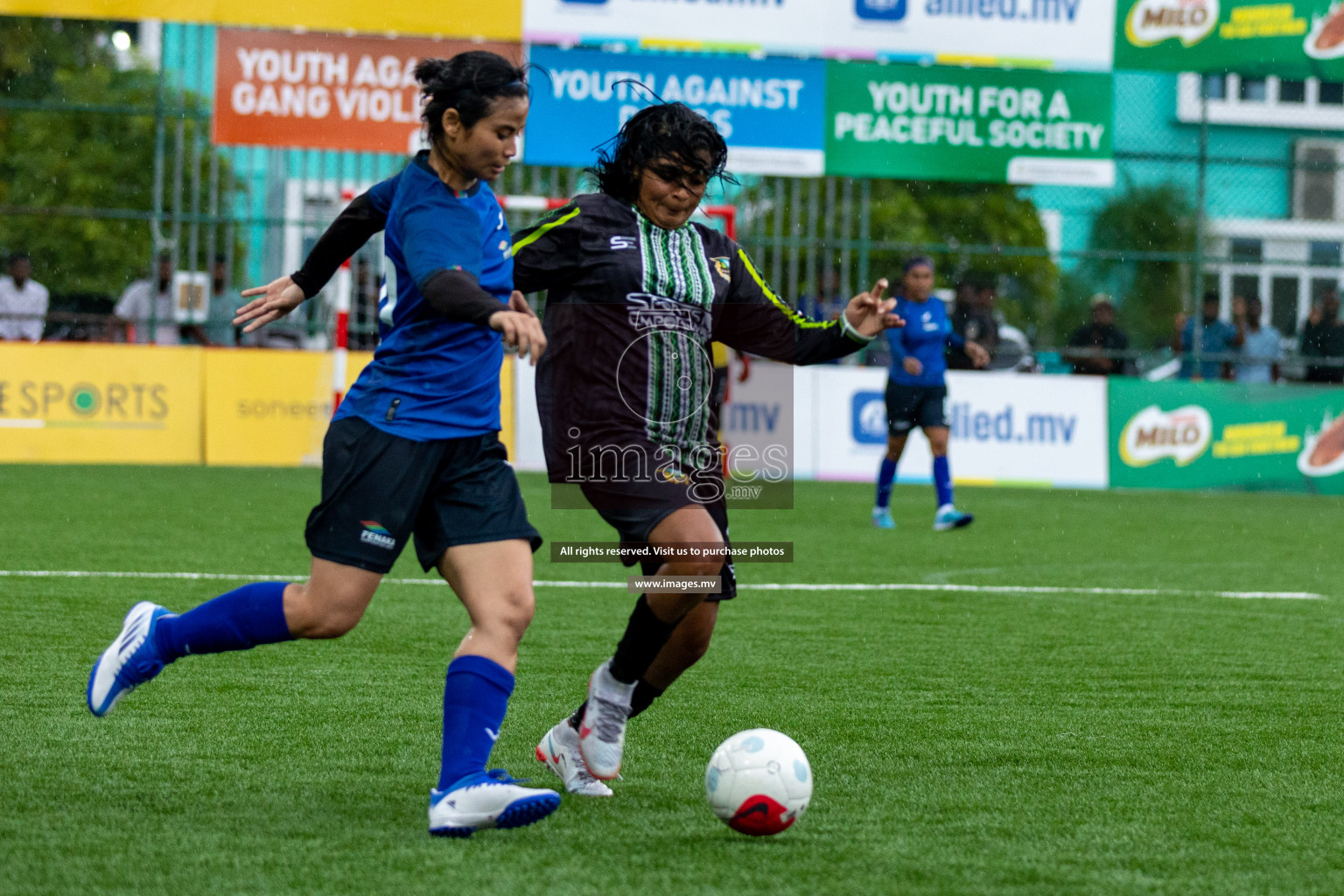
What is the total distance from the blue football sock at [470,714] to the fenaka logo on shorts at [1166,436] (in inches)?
550

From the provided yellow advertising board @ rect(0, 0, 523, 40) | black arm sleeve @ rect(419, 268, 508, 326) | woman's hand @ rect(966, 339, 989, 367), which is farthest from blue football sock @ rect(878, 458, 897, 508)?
black arm sleeve @ rect(419, 268, 508, 326)

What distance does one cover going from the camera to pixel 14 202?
83.0ft

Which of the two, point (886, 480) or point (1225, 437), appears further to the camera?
point (1225, 437)

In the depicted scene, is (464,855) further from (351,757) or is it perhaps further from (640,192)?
(640,192)

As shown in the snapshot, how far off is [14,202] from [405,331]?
23.5 m

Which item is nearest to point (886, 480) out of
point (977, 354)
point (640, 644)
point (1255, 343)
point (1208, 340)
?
point (977, 354)

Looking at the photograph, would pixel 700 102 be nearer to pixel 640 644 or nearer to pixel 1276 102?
pixel 640 644

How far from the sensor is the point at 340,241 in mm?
4301

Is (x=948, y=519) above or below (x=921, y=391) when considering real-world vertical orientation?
below

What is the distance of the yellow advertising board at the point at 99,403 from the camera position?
15.2m

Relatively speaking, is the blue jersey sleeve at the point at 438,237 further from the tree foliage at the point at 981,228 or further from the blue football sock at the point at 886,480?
the tree foliage at the point at 981,228

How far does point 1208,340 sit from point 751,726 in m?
14.5

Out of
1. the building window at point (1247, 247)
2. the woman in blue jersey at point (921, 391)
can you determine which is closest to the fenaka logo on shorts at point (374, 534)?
the woman in blue jersey at point (921, 391)

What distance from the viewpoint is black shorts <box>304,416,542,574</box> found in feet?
12.9
